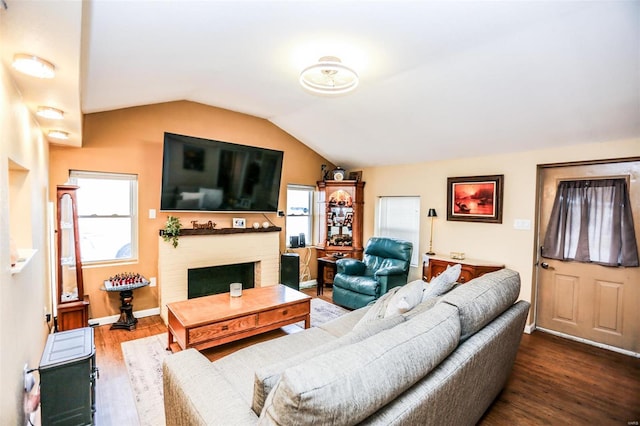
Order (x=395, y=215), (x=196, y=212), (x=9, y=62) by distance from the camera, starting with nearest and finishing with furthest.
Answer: (x=9, y=62)
(x=196, y=212)
(x=395, y=215)

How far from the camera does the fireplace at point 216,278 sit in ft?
14.2

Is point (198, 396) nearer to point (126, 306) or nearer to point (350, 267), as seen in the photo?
point (126, 306)

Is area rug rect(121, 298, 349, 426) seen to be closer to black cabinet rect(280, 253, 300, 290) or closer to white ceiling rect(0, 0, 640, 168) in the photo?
black cabinet rect(280, 253, 300, 290)

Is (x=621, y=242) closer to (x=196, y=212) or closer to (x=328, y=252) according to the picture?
(x=328, y=252)

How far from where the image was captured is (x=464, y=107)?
128 inches

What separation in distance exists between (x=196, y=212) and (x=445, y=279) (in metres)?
3.40

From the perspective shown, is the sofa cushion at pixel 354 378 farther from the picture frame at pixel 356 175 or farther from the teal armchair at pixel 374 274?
the picture frame at pixel 356 175

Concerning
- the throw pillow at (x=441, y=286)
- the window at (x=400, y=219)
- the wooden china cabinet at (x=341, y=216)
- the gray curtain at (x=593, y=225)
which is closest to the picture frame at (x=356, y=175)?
the wooden china cabinet at (x=341, y=216)

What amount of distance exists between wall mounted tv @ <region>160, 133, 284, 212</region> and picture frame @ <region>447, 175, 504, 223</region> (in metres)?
2.65

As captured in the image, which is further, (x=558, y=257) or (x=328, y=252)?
(x=328, y=252)

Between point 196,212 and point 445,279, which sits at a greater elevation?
point 196,212

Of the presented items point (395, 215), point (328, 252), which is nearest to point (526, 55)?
point (395, 215)

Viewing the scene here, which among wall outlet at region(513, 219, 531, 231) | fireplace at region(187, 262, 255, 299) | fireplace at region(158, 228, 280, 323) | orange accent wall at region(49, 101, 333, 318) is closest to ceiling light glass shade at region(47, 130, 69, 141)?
orange accent wall at region(49, 101, 333, 318)

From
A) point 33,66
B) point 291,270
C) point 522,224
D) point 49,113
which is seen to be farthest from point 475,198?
point 49,113
